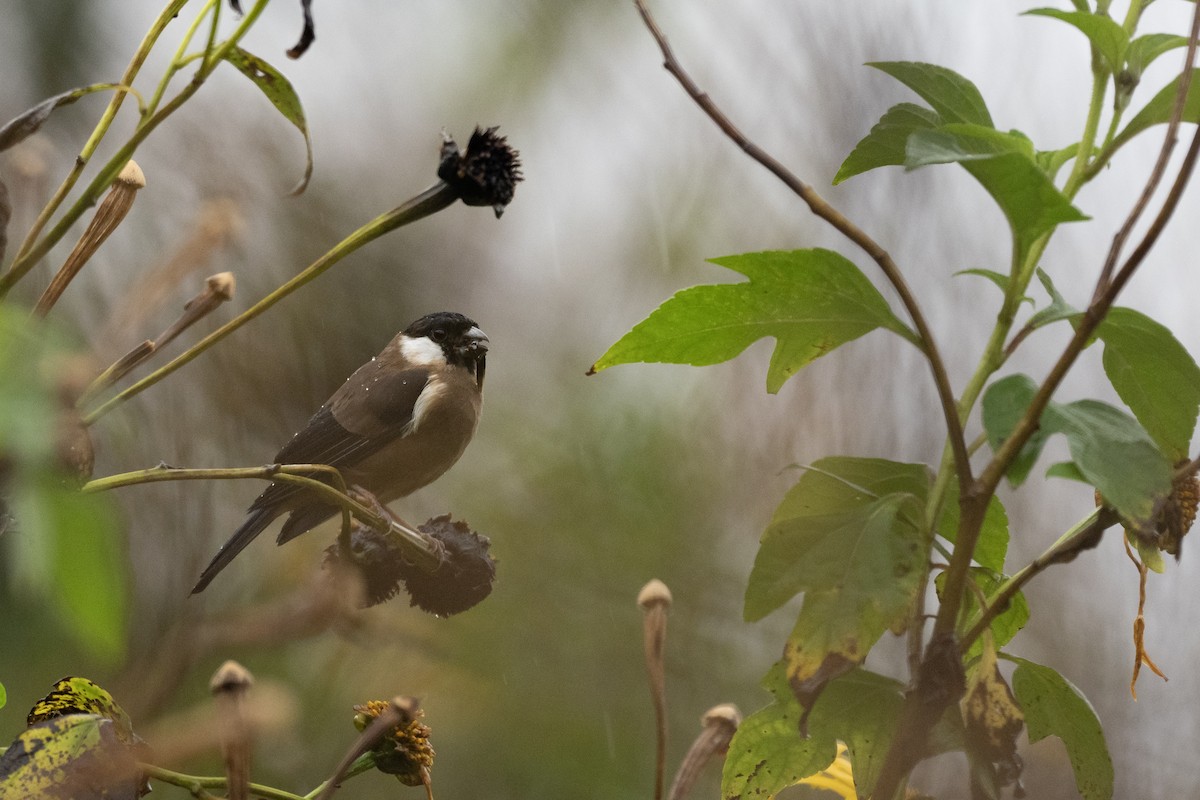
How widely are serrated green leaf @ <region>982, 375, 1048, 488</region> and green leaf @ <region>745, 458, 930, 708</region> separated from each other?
0.03 meters

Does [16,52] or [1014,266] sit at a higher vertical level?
[16,52]

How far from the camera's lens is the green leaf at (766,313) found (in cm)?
27

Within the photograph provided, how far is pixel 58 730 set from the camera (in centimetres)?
24

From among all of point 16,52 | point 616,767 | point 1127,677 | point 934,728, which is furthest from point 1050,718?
point 16,52

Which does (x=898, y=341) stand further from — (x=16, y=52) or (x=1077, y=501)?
(x=16, y=52)

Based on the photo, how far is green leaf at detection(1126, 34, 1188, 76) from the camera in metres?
0.28

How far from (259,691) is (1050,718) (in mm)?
211

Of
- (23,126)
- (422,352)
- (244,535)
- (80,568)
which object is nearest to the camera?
(80,568)

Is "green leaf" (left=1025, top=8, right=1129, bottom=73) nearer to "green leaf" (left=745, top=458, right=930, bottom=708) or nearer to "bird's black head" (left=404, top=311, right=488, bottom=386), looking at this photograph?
"green leaf" (left=745, top=458, right=930, bottom=708)

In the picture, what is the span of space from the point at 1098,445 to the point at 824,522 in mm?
65

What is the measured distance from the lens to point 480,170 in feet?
0.82

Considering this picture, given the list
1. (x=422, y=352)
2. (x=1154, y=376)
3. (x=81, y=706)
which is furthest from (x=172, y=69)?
(x=422, y=352)

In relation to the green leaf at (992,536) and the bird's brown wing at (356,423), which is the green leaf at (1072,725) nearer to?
the green leaf at (992,536)

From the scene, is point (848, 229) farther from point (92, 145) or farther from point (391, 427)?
point (391, 427)
